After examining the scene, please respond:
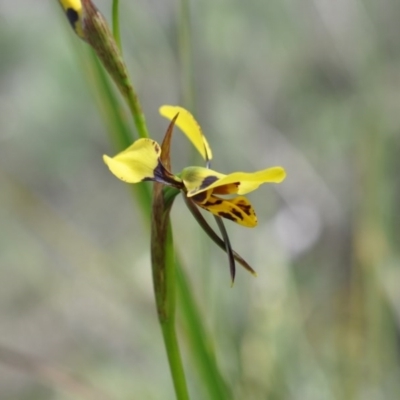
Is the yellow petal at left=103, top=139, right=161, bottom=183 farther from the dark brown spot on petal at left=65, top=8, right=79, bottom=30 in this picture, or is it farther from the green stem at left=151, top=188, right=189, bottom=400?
the dark brown spot on petal at left=65, top=8, right=79, bottom=30

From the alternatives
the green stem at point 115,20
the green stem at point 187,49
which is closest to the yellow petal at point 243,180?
the green stem at point 115,20

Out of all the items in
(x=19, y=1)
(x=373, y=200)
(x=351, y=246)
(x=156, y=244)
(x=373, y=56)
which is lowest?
(x=351, y=246)

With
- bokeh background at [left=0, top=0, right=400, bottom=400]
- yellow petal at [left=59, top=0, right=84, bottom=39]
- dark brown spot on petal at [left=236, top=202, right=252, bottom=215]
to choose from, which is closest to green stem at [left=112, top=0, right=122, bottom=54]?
yellow petal at [left=59, top=0, right=84, bottom=39]

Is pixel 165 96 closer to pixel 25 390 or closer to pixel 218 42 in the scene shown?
pixel 218 42

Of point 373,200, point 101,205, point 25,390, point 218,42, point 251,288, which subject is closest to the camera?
point 373,200

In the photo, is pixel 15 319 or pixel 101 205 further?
pixel 101 205

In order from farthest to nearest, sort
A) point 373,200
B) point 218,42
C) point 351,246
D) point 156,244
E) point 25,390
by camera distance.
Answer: point 218,42 < point 351,246 < point 25,390 < point 373,200 < point 156,244

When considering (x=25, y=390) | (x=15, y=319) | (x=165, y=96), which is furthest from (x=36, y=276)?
(x=165, y=96)

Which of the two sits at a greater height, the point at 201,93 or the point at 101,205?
the point at 201,93
